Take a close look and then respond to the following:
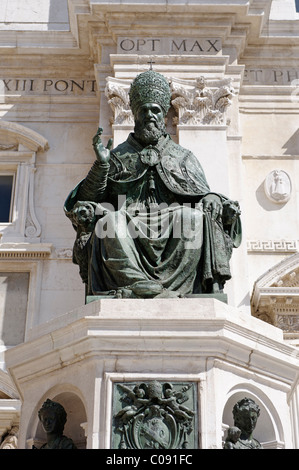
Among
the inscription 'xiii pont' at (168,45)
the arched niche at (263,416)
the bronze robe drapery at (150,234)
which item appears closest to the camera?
the arched niche at (263,416)

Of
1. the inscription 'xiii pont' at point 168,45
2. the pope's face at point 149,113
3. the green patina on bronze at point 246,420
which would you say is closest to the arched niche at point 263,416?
the green patina on bronze at point 246,420

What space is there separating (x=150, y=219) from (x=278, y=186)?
6574 mm

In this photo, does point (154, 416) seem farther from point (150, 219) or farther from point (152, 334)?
point (150, 219)

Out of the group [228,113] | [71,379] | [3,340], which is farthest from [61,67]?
[71,379]

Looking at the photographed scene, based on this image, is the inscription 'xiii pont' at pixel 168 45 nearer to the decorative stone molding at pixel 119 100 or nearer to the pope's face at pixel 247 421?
the decorative stone molding at pixel 119 100

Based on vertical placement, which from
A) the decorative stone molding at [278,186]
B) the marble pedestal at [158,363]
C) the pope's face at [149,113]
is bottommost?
the marble pedestal at [158,363]

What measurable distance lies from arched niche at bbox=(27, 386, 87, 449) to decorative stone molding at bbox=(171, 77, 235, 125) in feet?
23.9

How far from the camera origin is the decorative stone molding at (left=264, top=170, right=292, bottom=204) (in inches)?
504

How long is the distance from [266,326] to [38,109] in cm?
860

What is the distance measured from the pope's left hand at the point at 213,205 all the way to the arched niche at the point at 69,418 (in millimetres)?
1745

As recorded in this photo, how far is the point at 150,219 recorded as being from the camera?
6582mm

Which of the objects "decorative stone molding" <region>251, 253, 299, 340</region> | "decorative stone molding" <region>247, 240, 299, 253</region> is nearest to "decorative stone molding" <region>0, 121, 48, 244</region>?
"decorative stone molding" <region>247, 240, 299, 253</region>

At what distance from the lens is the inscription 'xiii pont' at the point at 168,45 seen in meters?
13.5
